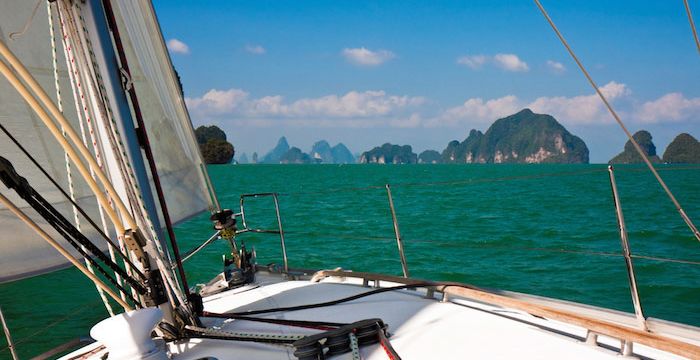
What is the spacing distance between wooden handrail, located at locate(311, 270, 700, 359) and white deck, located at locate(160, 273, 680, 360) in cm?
9

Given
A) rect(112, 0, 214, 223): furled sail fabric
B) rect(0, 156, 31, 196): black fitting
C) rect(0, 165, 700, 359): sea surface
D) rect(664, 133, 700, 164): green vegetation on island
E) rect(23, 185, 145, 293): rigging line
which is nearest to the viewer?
rect(0, 156, 31, 196): black fitting

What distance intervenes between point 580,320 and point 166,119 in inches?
140

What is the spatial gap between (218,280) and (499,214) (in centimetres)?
1596

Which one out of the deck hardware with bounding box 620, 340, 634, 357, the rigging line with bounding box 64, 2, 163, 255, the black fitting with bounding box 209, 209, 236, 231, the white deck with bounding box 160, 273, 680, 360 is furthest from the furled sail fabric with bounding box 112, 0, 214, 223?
the deck hardware with bounding box 620, 340, 634, 357

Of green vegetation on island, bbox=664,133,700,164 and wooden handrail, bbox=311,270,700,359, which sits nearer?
wooden handrail, bbox=311,270,700,359

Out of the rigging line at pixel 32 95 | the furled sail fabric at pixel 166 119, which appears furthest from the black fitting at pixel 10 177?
the furled sail fabric at pixel 166 119

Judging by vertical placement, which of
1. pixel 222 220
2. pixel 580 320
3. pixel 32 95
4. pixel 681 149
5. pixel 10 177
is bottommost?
pixel 580 320

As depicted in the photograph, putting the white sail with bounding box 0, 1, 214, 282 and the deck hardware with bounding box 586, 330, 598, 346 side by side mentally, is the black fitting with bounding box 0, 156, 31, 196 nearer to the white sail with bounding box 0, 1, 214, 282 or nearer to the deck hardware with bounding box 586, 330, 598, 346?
the white sail with bounding box 0, 1, 214, 282

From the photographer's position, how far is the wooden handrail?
1863 mm

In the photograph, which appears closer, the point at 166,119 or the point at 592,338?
the point at 592,338

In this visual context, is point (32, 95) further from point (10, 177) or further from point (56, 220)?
point (56, 220)

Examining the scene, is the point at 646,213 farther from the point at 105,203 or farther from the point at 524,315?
the point at 105,203

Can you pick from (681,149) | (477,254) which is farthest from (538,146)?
(477,254)

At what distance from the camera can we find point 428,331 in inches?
101
